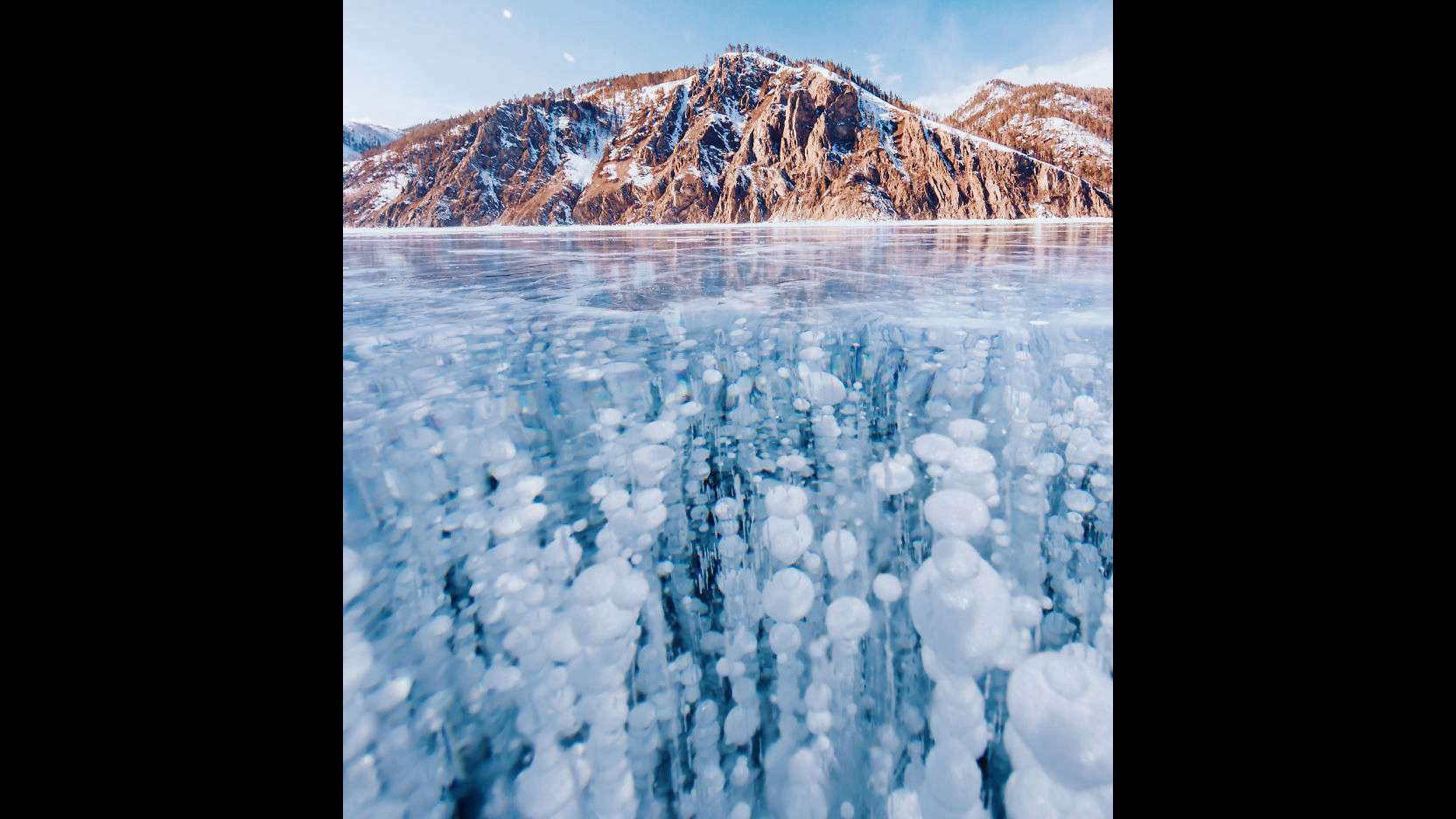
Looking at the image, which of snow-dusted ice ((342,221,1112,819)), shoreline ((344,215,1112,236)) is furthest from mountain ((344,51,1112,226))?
snow-dusted ice ((342,221,1112,819))

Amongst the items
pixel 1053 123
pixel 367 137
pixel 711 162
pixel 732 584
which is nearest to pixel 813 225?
pixel 711 162

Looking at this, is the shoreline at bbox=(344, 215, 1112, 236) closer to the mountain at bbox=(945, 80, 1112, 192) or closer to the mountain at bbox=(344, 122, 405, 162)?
the mountain at bbox=(945, 80, 1112, 192)

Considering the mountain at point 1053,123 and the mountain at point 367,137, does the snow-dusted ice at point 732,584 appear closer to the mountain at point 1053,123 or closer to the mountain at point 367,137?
the mountain at point 1053,123

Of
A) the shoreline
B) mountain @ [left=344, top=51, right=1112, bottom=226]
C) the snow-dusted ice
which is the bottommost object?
the snow-dusted ice

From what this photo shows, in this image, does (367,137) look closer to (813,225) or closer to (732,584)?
(813,225)
